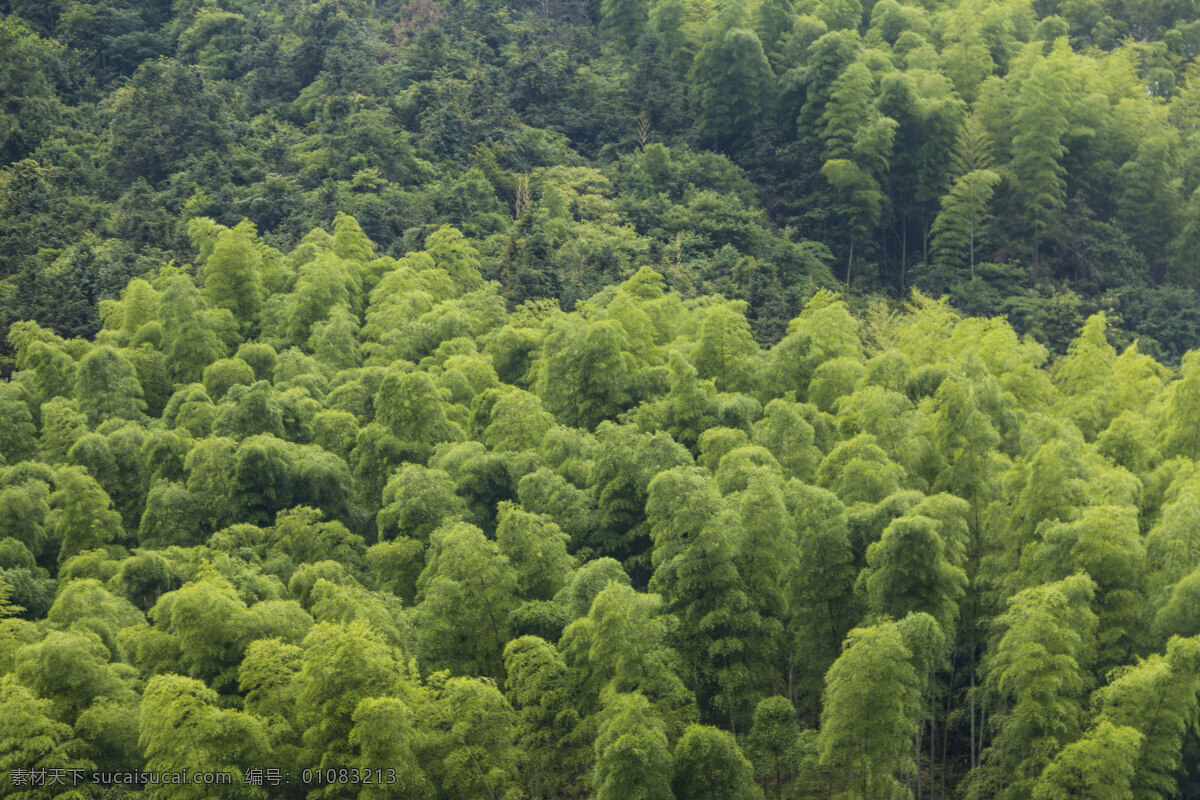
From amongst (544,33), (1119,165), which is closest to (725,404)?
(1119,165)

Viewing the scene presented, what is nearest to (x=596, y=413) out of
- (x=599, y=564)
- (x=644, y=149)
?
(x=599, y=564)

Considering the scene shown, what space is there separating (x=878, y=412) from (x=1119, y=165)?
85.6 feet

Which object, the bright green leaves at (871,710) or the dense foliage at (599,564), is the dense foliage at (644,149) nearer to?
the dense foliage at (599,564)

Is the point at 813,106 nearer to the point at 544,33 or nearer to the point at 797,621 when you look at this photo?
the point at 544,33

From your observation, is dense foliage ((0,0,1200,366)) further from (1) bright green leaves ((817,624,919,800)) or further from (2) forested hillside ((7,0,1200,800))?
(1) bright green leaves ((817,624,919,800))

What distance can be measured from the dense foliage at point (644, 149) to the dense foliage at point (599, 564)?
863 centimetres

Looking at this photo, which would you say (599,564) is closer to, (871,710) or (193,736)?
(871,710)

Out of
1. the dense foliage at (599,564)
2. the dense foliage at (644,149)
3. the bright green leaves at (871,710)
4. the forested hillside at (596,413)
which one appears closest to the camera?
the dense foliage at (599,564)

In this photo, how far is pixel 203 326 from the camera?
2750 cm

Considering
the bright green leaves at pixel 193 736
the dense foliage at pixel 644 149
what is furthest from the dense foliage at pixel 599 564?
the dense foliage at pixel 644 149

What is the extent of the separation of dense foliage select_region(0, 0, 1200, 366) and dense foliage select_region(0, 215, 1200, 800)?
8.63m

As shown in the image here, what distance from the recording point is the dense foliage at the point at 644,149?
36.2 m

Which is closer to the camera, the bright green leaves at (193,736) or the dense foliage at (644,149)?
the bright green leaves at (193,736)

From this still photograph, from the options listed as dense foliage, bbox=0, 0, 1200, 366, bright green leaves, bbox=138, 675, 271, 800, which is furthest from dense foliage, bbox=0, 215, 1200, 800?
dense foliage, bbox=0, 0, 1200, 366
